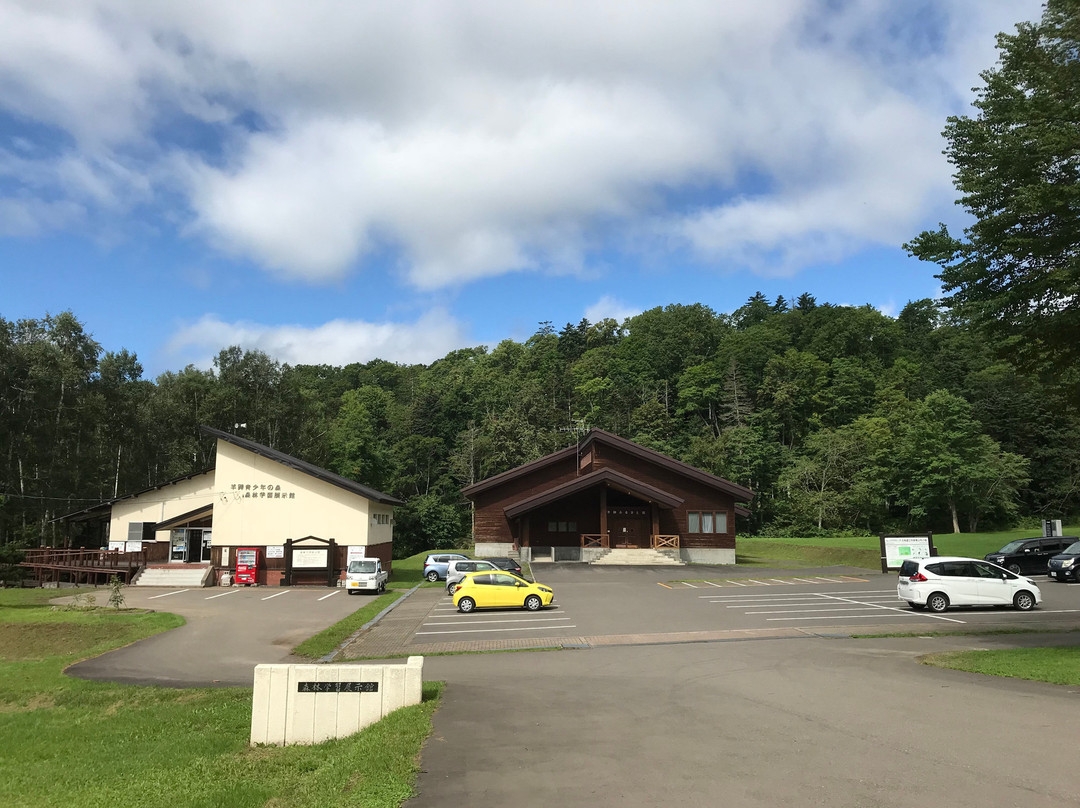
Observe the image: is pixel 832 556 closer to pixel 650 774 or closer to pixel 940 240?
pixel 940 240

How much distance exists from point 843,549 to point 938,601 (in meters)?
25.7

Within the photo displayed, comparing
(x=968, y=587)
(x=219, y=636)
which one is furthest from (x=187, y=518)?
(x=968, y=587)

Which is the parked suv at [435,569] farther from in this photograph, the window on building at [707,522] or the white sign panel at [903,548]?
the white sign panel at [903,548]

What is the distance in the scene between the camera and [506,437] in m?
77.2

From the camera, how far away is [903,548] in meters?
33.0

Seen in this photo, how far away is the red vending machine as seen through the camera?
115ft

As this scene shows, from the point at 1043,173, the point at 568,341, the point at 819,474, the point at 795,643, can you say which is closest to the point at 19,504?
the point at 795,643

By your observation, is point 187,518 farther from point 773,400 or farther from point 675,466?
point 773,400

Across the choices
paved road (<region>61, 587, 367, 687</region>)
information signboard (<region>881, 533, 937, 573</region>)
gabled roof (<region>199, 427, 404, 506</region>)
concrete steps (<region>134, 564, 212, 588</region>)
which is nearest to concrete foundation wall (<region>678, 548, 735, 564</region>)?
information signboard (<region>881, 533, 937, 573</region>)

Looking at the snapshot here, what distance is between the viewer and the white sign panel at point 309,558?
116 feet

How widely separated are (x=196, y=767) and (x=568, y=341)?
11995cm

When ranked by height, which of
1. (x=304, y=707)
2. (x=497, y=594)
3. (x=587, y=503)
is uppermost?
(x=587, y=503)

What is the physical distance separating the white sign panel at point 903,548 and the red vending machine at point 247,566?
30.6 m

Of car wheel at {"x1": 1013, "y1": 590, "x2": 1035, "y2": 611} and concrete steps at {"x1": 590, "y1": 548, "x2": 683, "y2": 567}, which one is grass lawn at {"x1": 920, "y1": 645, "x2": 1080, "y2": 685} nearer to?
car wheel at {"x1": 1013, "y1": 590, "x2": 1035, "y2": 611}
